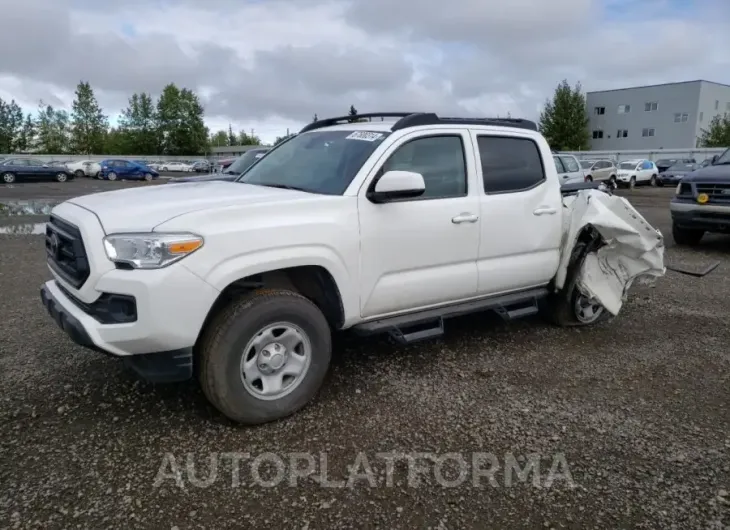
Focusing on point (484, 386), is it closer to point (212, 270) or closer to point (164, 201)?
point (212, 270)

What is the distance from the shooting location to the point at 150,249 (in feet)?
9.63

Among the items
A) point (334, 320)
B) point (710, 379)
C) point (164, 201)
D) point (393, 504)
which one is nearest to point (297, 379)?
point (334, 320)

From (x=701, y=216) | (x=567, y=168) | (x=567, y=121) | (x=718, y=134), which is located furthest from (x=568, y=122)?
(x=701, y=216)

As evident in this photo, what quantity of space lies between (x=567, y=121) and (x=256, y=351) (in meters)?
64.6

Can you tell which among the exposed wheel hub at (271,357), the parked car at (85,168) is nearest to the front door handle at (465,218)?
the exposed wheel hub at (271,357)

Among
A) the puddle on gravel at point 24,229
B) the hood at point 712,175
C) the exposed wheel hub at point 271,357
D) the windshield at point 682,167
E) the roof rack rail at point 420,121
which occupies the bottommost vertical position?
the puddle on gravel at point 24,229

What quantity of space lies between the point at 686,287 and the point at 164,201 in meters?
6.49

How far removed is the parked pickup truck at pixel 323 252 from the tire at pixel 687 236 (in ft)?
18.9

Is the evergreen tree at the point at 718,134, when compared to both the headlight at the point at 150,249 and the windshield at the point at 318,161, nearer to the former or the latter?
the windshield at the point at 318,161

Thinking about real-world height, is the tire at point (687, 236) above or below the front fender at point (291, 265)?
below

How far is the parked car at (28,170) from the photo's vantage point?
29.7m

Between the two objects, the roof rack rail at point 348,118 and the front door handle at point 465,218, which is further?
the roof rack rail at point 348,118

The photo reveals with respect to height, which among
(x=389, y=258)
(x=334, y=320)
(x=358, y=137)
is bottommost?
(x=334, y=320)

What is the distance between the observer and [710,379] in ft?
13.8
